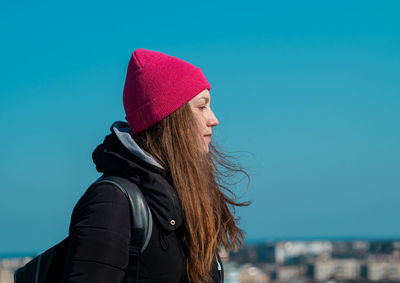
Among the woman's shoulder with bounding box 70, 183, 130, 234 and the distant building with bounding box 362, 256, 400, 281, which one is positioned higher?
the woman's shoulder with bounding box 70, 183, 130, 234

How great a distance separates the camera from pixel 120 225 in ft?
5.05

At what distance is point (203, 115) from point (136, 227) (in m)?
0.42

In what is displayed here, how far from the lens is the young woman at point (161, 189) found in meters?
1.53

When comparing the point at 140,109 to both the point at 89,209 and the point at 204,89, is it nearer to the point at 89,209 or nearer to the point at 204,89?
the point at 204,89

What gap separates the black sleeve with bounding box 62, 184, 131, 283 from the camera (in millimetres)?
1506

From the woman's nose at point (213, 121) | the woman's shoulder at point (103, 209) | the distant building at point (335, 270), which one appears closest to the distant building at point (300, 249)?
the distant building at point (335, 270)

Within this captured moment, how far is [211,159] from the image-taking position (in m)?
1.98

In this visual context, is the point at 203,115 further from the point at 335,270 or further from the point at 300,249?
the point at 300,249

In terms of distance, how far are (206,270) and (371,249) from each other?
81.8 metres

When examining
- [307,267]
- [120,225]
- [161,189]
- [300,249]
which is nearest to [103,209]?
[120,225]

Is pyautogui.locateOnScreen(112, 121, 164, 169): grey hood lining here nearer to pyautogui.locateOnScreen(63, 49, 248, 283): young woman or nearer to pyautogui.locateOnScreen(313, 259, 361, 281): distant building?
pyautogui.locateOnScreen(63, 49, 248, 283): young woman

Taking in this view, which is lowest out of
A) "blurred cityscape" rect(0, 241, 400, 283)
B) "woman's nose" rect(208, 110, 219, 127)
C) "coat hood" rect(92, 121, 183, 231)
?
"blurred cityscape" rect(0, 241, 400, 283)

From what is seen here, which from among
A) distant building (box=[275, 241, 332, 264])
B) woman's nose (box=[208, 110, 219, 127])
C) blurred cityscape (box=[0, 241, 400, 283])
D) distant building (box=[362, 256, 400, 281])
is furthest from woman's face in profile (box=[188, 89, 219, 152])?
distant building (box=[275, 241, 332, 264])

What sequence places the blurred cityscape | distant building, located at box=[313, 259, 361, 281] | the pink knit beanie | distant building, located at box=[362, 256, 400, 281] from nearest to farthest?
the pink knit beanie < the blurred cityscape < distant building, located at box=[362, 256, 400, 281] < distant building, located at box=[313, 259, 361, 281]
